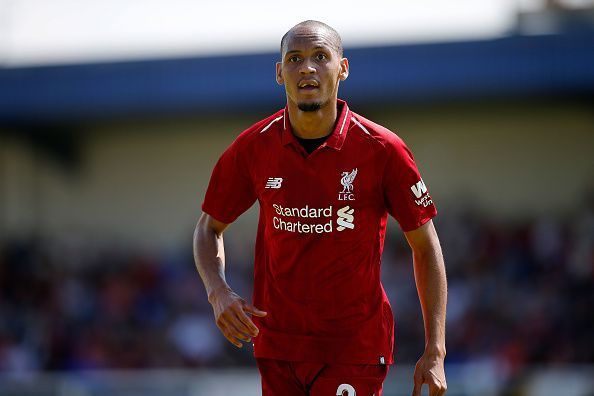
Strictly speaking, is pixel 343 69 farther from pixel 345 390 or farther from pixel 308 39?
pixel 345 390

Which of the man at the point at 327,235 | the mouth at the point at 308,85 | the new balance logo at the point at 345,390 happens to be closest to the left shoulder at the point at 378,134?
the man at the point at 327,235

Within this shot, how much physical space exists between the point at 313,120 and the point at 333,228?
496 mm

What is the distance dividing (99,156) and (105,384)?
21.5 feet

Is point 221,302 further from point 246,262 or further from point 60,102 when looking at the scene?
point 60,102

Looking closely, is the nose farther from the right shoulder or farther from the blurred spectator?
the blurred spectator

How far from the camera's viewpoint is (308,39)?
16.1 feet

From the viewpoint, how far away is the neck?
16.4 ft

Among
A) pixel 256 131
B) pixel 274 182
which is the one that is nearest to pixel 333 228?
pixel 274 182

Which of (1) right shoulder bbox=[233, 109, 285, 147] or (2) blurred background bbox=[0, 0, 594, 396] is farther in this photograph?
(2) blurred background bbox=[0, 0, 594, 396]

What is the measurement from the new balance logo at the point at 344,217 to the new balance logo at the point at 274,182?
298mm

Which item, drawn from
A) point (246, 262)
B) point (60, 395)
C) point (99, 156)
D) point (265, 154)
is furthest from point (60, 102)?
point (265, 154)

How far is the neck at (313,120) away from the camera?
499cm

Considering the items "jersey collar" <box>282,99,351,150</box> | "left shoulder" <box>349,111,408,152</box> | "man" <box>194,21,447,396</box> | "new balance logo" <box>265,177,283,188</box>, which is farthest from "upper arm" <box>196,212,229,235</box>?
"left shoulder" <box>349,111,408,152</box>

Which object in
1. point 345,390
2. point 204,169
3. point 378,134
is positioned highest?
point 204,169
